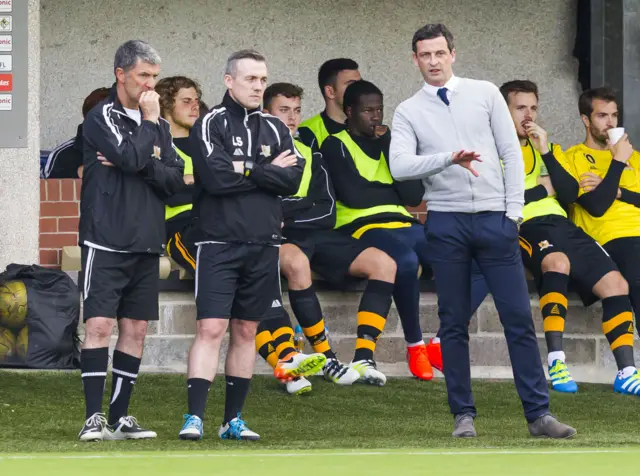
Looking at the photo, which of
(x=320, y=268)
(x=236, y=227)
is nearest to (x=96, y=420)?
(x=236, y=227)

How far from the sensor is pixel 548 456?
5.70m

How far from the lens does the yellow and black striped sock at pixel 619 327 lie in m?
8.66

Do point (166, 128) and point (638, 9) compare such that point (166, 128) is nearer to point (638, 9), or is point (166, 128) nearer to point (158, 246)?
point (158, 246)

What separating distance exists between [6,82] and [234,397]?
347 centimetres

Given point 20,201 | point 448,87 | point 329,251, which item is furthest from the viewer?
point 20,201

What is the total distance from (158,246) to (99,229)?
282mm

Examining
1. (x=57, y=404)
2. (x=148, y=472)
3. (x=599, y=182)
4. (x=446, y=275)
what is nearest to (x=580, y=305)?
(x=599, y=182)

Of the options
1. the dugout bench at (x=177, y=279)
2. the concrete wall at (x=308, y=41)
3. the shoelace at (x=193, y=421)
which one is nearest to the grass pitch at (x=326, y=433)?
the shoelace at (x=193, y=421)

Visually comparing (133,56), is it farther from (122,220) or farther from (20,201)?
(20,201)

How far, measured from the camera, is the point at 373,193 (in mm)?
8977

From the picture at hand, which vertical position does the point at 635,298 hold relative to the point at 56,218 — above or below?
below

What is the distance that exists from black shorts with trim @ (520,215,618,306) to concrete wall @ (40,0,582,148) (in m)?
2.27

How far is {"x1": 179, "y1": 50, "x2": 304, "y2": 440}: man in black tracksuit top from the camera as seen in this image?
657cm

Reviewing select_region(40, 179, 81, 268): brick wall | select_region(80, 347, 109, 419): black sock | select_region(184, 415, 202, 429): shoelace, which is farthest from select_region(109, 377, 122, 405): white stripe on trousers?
select_region(40, 179, 81, 268): brick wall
